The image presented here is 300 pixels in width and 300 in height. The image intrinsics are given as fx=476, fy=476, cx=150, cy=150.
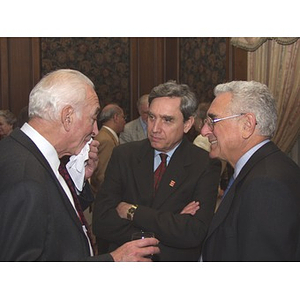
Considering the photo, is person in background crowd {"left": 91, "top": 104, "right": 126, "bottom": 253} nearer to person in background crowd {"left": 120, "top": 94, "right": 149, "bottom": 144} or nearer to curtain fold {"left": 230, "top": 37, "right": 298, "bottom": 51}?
person in background crowd {"left": 120, "top": 94, "right": 149, "bottom": 144}

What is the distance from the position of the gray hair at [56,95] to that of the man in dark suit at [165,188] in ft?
2.56

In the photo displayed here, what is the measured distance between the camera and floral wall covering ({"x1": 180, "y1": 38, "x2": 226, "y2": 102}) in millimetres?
6355

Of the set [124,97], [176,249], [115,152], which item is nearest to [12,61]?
[124,97]

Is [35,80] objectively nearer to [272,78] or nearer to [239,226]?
[272,78]

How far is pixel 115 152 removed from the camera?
2.70 meters

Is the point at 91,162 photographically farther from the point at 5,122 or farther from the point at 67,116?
the point at 5,122

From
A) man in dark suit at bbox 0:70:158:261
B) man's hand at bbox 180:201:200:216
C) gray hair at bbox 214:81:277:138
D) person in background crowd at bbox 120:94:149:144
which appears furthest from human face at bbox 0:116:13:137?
gray hair at bbox 214:81:277:138

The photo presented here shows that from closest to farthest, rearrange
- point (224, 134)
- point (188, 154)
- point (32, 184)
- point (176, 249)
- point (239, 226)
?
point (32, 184), point (239, 226), point (224, 134), point (176, 249), point (188, 154)

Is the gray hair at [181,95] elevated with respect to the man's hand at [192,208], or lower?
elevated

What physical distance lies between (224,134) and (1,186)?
3.38 feet

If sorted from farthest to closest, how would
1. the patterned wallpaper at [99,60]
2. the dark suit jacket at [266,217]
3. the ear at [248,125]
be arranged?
1. the patterned wallpaper at [99,60]
2. the ear at [248,125]
3. the dark suit jacket at [266,217]

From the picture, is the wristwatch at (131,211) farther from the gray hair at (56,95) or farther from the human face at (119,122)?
the human face at (119,122)

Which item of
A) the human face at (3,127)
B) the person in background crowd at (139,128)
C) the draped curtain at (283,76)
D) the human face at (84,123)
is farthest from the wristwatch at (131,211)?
the person in background crowd at (139,128)

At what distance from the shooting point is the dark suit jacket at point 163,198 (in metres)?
2.42
